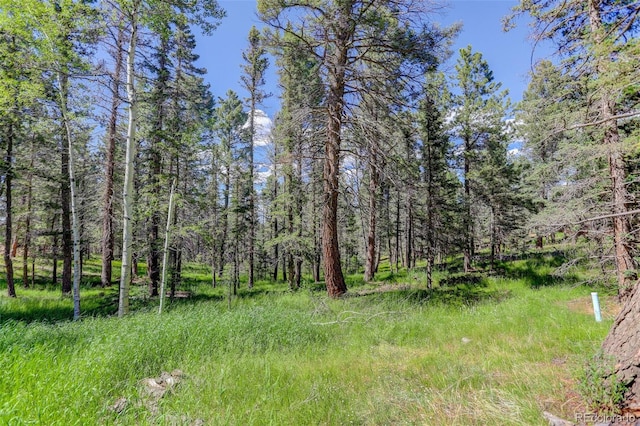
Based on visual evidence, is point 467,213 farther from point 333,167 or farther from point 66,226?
point 66,226

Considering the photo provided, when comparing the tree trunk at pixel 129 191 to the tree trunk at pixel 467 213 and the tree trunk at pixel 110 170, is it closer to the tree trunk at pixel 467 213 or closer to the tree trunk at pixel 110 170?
the tree trunk at pixel 110 170

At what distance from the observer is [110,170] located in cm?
1278

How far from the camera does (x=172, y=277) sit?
12.5 metres

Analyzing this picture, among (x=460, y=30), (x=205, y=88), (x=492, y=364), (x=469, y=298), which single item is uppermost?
(x=205, y=88)

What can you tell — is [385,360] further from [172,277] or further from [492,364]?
[172,277]

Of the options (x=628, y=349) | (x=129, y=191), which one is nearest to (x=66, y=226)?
(x=129, y=191)

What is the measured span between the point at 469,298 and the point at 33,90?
14969 mm

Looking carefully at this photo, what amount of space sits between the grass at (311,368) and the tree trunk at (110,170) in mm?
4715

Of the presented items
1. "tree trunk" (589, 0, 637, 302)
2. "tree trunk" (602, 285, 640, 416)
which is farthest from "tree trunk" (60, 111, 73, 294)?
"tree trunk" (589, 0, 637, 302)

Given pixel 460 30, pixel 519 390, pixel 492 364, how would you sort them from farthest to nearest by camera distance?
1. pixel 460 30
2. pixel 492 364
3. pixel 519 390

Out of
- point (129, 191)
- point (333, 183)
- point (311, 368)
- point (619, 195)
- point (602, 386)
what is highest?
point (333, 183)

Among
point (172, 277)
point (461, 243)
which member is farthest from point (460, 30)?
point (172, 277)

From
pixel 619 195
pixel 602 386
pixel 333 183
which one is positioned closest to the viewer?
pixel 602 386

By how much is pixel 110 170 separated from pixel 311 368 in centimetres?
1373
